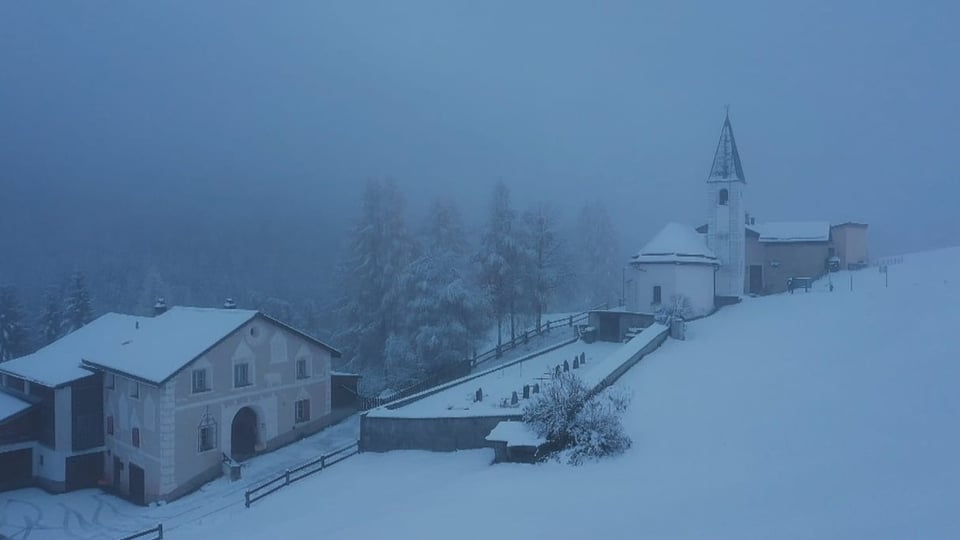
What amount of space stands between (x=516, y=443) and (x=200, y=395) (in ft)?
54.5

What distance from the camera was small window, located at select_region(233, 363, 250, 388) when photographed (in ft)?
101

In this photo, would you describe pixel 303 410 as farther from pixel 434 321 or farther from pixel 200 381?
pixel 434 321

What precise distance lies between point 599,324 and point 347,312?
1617cm

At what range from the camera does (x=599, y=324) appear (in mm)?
40562

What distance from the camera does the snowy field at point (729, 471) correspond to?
1243 cm

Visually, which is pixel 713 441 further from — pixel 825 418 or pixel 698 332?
pixel 698 332

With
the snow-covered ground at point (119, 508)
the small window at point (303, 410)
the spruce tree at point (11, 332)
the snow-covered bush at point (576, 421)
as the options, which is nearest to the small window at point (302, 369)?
the small window at point (303, 410)

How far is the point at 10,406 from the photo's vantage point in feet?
107

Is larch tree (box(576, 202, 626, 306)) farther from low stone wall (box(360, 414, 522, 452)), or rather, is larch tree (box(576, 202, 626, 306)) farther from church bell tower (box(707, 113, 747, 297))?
low stone wall (box(360, 414, 522, 452))

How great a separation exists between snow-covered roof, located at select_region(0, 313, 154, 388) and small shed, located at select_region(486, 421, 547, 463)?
22643mm

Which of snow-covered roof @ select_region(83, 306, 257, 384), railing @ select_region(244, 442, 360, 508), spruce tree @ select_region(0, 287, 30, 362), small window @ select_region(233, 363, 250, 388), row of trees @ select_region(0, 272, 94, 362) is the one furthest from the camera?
row of trees @ select_region(0, 272, 94, 362)

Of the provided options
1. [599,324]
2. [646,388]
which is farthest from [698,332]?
[646,388]

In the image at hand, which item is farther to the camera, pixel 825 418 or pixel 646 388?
pixel 646 388

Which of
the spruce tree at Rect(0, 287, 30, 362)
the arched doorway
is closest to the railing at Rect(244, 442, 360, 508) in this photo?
the arched doorway
